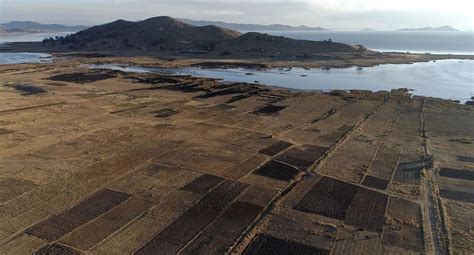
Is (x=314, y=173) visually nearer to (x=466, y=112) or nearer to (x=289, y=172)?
(x=289, y=172)

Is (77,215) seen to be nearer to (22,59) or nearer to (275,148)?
(275,148)

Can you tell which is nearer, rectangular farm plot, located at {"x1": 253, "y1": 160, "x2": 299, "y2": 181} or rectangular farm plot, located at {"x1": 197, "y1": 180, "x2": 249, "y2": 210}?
rectangular farm plot, located at {"x1": 197, "y1": 180, "x2": 249, "y2": 210}

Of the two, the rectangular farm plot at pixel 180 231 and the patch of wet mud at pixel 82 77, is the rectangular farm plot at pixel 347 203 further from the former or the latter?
the patch of wet mud at pixel 82 77

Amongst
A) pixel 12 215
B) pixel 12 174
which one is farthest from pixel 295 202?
pixel 12 174

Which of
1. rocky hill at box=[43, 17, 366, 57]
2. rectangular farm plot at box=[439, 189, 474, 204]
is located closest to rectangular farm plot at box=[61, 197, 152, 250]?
rectangular farm plot at box=[439, 189, 474, 204]

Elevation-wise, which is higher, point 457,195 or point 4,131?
point 457,195

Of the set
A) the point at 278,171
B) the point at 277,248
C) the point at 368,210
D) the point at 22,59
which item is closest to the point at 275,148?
the point at 278,171

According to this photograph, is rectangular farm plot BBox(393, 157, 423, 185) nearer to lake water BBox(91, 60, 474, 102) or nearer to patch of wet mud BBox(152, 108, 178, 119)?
patch of wet mud BBox(152, 108, 178, 119)
